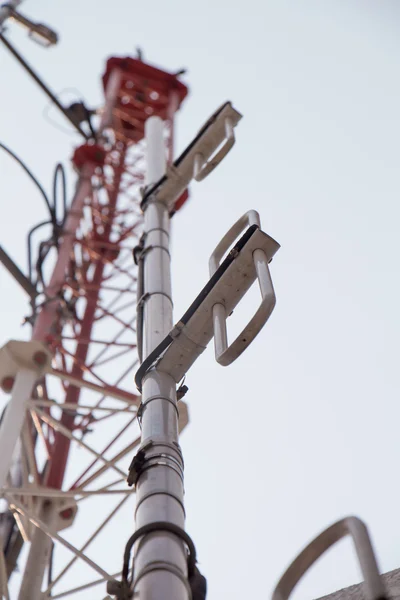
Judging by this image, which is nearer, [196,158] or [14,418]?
[196,158]

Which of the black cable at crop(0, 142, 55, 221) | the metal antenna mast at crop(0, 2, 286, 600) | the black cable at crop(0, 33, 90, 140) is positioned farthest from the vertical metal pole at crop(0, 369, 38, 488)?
the black cable at crop(0, 33, 90, 140)

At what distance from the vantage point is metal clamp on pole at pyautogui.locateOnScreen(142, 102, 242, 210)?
16.9ft

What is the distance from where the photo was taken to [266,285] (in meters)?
3.10

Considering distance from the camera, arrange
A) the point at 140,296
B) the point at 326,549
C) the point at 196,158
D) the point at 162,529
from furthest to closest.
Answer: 1. the point at 196,158
2. the point at 140,296
3. the point at 162,529
4. the point at 326,549

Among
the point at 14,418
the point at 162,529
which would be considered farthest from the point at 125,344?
the point at 162,529

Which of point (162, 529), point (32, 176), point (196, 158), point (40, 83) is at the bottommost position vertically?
point (162, 529)

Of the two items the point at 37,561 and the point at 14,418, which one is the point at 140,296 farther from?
the point at 37,561

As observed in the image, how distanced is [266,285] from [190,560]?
112cm

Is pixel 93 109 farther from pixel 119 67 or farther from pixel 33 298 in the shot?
pixel 33 298

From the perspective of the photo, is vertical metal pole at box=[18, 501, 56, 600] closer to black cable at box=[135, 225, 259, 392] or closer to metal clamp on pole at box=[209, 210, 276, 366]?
black cable at box=[135, 225, 259, 392]

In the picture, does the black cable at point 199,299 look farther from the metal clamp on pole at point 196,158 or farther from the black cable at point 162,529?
the metal clamp on pole at point 196,158

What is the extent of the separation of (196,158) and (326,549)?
340 centimetres

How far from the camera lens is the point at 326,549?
222 cm

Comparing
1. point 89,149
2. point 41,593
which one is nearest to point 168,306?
point 41,593
